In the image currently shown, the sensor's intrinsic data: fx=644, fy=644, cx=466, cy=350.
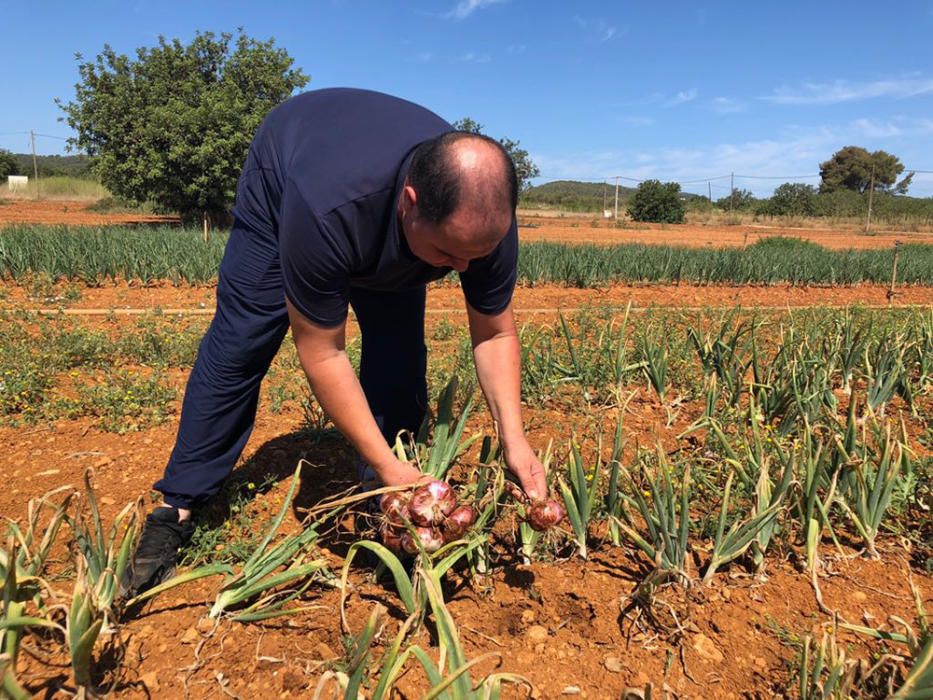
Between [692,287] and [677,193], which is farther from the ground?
[677,193]

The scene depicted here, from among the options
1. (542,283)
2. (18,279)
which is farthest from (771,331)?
(18,279)

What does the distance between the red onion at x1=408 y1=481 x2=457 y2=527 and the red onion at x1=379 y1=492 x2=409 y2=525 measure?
15 mm

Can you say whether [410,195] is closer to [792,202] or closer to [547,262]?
[547,262]

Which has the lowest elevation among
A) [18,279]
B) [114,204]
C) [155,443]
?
[155,443]

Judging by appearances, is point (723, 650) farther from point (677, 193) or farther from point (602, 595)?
point (677, 193)

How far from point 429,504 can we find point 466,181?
76 centimetres

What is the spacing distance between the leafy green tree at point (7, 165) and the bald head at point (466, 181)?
50.8 meters

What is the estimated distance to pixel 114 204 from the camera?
96.8 feet

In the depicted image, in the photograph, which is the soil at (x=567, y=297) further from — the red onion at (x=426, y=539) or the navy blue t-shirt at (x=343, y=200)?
the red onion at (x=426, y=539)

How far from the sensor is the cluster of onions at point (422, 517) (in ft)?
5.11

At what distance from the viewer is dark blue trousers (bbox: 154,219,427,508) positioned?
1986mm

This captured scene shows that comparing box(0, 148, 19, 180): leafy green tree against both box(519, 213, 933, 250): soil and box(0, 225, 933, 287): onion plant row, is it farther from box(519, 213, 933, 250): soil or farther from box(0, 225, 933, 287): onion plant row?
box(0, 225, 933, 287): onion plant row

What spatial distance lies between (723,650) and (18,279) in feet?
25.8

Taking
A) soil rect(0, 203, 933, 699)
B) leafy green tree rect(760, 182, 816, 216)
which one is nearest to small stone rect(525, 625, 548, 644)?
soil rect(0, 203, 933, 699)
